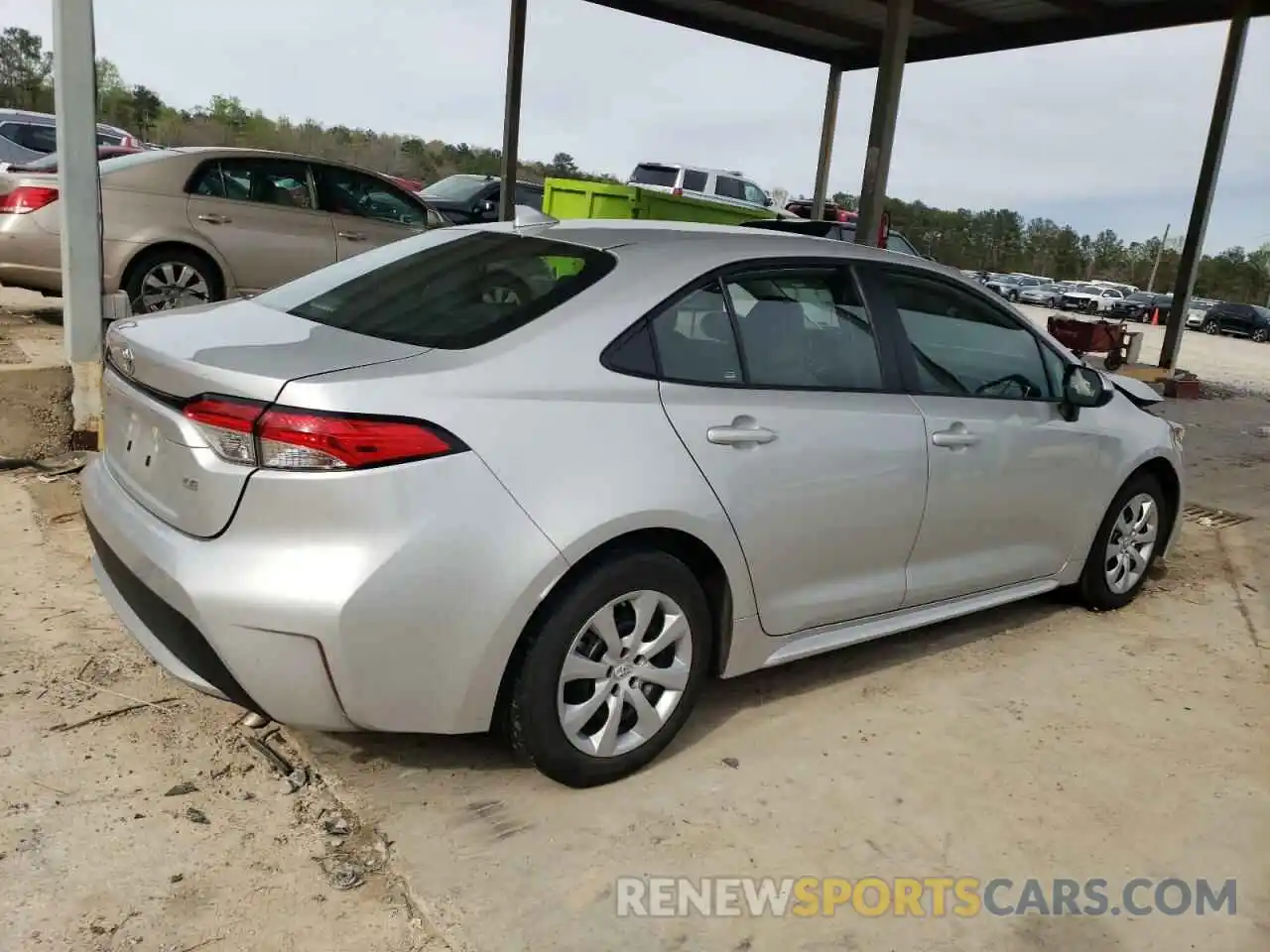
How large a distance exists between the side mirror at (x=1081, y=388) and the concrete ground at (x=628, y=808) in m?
1.01

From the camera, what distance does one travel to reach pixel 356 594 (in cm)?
231

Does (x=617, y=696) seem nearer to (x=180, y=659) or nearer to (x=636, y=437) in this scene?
(x=636, y=437)

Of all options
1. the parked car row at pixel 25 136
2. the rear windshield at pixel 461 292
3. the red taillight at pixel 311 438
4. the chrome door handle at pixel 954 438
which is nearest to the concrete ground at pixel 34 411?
the rear windshield at pixel 461 292

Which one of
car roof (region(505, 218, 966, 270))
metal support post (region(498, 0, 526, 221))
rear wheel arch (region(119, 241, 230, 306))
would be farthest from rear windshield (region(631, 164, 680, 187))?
car roof (region(505, 218, 966, 270))

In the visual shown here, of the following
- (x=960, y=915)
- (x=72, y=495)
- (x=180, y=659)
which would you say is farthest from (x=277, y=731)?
(x=72, y=495)

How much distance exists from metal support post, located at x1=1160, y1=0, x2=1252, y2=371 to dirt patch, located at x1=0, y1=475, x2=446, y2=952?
11549 mm

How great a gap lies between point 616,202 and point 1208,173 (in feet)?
21.5

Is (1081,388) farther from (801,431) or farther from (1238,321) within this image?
(1238,321)

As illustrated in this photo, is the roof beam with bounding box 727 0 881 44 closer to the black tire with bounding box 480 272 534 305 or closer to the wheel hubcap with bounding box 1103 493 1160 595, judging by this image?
the wheel hubcap with bounding box 1103 493 1160 595

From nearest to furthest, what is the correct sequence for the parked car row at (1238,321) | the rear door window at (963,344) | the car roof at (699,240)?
the car roof at (699,240), the rear door window at (963,344), the parked car row at (1238,321)

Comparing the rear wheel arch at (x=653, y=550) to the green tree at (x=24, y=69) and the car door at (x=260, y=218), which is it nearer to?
the car door at (x=260, y=218)

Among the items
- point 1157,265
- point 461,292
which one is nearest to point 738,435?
point 461,292

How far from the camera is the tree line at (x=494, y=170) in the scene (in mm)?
46938

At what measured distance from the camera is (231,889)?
7.64 ft
